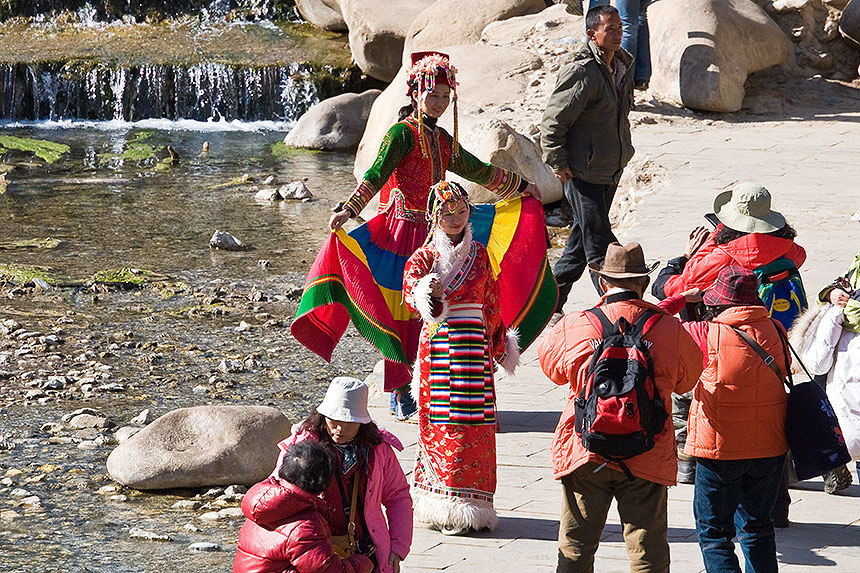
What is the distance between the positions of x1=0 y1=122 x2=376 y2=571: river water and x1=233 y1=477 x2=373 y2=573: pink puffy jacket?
192 centimetres

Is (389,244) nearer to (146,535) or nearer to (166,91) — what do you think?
(146,535)

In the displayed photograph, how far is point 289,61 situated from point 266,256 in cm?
844

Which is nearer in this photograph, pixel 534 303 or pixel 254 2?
pixel 534 303

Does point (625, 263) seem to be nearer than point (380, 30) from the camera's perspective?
Yes

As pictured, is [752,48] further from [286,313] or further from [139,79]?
[139,79]

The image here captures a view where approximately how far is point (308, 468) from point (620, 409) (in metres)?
0.97

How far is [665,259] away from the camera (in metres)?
9.57

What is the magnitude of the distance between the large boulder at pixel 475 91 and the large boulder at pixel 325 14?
6.67m

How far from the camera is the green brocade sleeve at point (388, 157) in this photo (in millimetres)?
6320

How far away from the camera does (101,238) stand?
12.7 meters

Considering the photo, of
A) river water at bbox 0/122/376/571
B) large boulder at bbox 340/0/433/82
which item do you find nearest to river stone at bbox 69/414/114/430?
river water at bbox 0/122/376/571

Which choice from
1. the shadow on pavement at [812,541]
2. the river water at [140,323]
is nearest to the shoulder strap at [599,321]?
the shadow on pavement at [812,541]

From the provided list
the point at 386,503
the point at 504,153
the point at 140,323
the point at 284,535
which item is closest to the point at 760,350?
the point at 386,503

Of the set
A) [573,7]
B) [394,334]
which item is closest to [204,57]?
[573,7]
